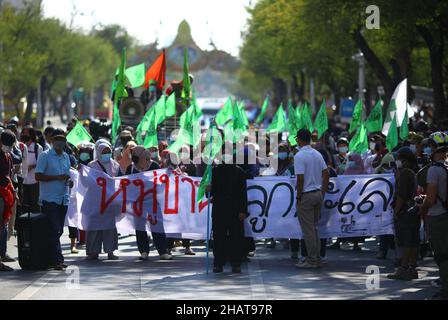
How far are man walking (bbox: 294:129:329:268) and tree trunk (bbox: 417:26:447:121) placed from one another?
2003 centimetres

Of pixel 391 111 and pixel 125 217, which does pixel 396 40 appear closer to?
pixel 391 111

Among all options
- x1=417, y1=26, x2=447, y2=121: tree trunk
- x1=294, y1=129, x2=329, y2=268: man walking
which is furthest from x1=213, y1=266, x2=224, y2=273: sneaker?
x1=417, y1=26, x2=447, y2=121: tree trunk

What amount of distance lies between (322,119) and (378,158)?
12.0 feet

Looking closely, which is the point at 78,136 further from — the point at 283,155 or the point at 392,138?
the point at 392,138

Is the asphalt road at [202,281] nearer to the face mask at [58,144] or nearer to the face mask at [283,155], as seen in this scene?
the face mask at [58,144]

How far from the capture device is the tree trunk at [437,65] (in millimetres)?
34844

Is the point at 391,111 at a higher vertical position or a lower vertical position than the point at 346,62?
lower

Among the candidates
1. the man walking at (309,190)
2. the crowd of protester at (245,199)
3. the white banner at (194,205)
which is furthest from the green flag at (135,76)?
the man walking at (309,190)

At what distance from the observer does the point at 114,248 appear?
53.9 ft

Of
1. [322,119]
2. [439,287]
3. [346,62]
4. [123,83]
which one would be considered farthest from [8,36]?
[439,287]

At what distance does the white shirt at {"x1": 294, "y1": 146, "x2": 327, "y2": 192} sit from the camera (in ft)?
50.0

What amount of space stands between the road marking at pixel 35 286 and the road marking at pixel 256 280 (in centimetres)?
235

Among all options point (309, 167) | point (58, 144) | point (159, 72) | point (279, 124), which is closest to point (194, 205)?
point (309, 167)

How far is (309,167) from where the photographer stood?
50.0 ft
